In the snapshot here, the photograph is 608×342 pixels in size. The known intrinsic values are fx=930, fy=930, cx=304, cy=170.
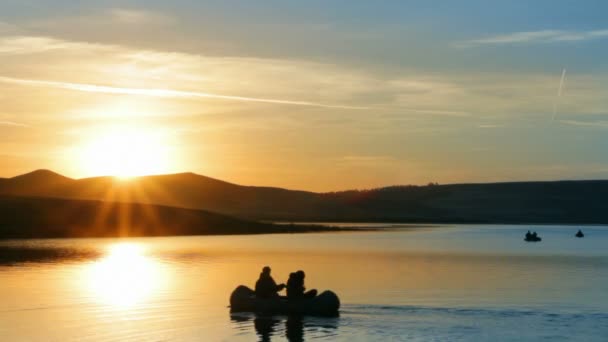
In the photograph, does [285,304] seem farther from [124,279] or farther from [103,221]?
[103,221]

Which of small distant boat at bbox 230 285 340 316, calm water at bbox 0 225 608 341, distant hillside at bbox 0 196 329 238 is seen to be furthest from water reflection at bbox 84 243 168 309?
distant hillside at bbox 0 196 329 238

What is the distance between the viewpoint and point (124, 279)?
166 ft

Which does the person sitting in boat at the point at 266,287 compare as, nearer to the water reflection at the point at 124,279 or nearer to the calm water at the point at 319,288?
the calm water at the point at 319,288

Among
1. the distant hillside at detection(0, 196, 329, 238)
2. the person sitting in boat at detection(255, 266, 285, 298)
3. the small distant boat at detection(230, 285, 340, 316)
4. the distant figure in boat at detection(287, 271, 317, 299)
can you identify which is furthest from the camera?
the distant hillside at detection(0, 196, 329, 238)

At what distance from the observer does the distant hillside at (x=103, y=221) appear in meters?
111

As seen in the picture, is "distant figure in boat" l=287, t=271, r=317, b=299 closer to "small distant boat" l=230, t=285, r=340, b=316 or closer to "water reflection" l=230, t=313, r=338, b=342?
"small distant boat" l=230, t=285, r=340, b=316

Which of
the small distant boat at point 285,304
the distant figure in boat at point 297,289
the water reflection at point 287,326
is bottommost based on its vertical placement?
the water reflection at point 287,326

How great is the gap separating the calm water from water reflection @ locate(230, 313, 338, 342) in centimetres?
5

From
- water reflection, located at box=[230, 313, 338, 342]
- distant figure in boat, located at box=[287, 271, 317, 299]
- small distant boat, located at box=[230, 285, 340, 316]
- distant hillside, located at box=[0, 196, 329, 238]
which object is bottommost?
water reflection, located at box=[230, 313, 338, 342]

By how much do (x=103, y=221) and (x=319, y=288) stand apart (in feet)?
267

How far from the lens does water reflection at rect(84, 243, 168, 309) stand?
4106cm

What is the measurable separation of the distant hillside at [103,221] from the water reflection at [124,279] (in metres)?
40.9

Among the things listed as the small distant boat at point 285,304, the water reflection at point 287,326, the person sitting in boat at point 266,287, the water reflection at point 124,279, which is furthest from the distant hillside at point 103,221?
the water reflection at point 287,326

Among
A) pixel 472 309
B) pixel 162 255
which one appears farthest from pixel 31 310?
pixel 162 255
